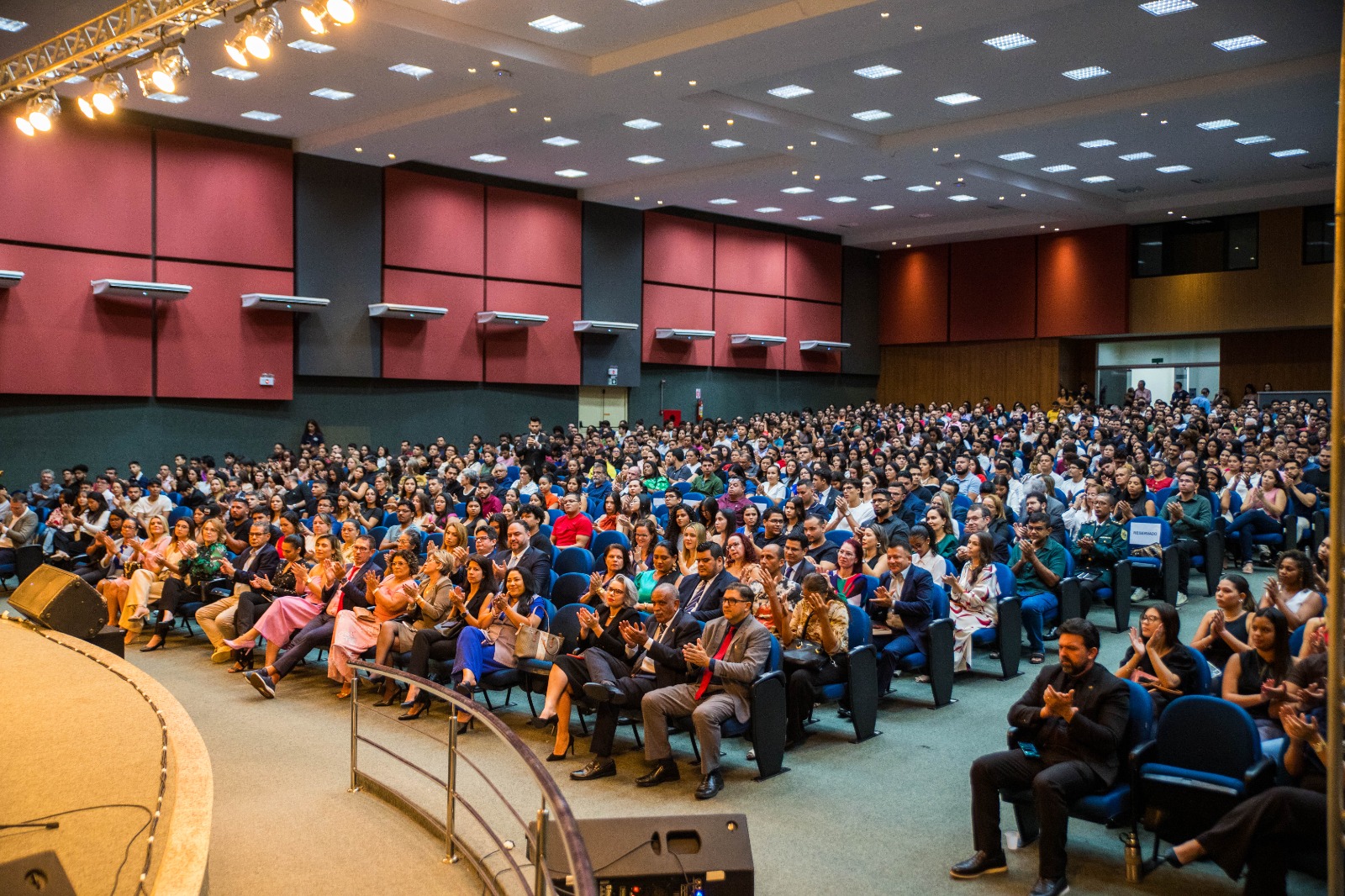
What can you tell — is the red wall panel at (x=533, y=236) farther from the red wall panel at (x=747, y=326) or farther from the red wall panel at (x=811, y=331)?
the red wall panel at (x=811, y=331)

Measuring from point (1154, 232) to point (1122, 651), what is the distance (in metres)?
17.5

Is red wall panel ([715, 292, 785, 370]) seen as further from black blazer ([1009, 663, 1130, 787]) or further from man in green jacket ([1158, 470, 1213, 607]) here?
black blazer ([1009, 663, 1130, 787])

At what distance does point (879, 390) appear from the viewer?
26.6 metres

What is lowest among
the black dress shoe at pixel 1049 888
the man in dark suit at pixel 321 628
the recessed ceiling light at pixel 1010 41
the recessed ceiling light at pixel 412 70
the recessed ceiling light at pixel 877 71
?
the black dress shoe at pixel 1049 888

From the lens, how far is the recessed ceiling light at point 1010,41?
12242mm

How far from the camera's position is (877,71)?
44.2 ft

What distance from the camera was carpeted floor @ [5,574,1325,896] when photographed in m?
4.04

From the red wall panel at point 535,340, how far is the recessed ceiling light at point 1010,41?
994 centimetres

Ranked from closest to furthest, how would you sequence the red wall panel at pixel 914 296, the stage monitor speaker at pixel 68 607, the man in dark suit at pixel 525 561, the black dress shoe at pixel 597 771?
1. the black dress shoe at pixel 597 771
2. the stage monitor speaker at pixel 68 607
3. the man in dark suit at pixel 525 561
4. the red wall panel at pixel 914 296

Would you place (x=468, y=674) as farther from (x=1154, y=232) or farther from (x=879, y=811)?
(x=1154, y=232)

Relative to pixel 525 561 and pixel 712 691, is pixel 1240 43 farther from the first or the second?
pixel 712 691

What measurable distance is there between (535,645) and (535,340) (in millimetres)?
14175

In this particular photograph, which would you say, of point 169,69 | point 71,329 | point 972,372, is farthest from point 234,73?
point 972,372

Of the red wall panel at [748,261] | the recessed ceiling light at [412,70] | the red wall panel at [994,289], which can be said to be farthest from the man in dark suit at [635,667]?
the red wall panel at [994,289]
